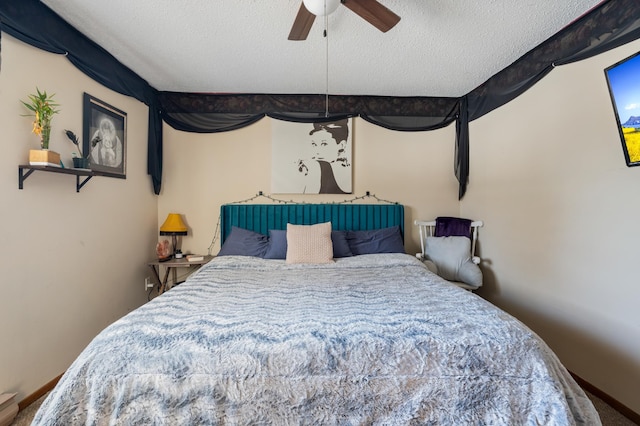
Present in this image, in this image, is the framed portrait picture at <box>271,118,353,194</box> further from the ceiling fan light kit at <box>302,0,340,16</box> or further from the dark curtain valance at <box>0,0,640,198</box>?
the ceiling fan light kit at <box>302,0,340,16</box>

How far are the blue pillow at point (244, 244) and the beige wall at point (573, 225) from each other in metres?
2.45

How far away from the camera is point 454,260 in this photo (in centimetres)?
289

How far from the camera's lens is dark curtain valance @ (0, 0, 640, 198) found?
1853 mm

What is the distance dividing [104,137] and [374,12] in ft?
8.07

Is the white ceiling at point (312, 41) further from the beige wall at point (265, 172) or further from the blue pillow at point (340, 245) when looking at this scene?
the blue pillow at point (340, 245)

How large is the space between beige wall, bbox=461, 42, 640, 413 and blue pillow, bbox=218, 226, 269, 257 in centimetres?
245

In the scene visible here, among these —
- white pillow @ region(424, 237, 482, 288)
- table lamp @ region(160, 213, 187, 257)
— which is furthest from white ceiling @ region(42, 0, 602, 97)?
white pillow @ region(424, 237, 482, 288)

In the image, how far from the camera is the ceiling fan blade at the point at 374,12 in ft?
5.13

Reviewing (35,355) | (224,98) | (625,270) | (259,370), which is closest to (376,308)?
(259,370)

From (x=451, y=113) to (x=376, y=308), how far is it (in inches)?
113

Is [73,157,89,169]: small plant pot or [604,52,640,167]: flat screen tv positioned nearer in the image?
[604,52,640,167]: flat screen tv

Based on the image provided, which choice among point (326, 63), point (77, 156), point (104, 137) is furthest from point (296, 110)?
point (77, 156)

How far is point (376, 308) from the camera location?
4.97 ft

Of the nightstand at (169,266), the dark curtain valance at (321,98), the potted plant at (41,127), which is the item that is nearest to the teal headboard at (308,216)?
the nightstand at (169,266)
